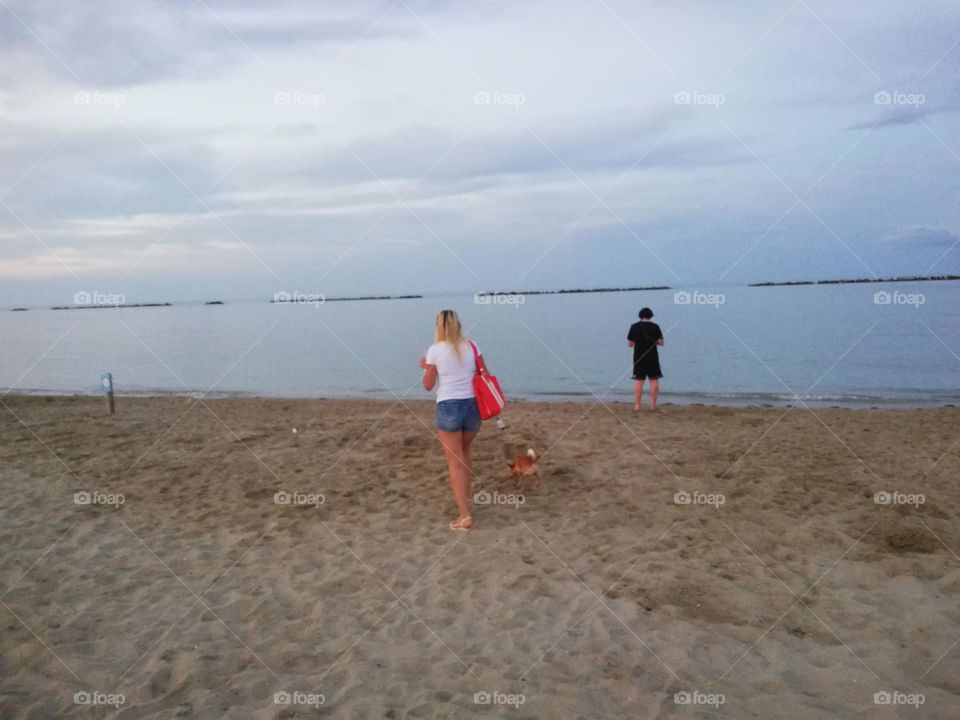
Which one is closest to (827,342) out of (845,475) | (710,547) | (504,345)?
(504,345)

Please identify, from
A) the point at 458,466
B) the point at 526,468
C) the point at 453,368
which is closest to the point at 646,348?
the point at 526,468

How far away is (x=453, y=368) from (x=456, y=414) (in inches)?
15.8

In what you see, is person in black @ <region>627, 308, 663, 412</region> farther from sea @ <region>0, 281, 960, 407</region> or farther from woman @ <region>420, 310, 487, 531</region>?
woman @ <region>420, 310, 487, 531</region>

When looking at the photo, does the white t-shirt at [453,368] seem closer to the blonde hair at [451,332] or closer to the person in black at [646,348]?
the blonde hair at [451,332]

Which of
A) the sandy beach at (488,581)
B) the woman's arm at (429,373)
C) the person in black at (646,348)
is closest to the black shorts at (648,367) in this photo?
the person in black at (646,348)

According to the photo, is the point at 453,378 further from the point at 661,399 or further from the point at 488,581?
the point at 661,399

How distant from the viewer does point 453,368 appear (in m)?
6.13

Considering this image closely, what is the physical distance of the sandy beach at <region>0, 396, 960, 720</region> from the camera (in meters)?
3.96

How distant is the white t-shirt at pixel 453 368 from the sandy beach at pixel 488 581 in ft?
4.30

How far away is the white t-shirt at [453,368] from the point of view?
6.12 m

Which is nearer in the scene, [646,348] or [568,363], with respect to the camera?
[646,348]

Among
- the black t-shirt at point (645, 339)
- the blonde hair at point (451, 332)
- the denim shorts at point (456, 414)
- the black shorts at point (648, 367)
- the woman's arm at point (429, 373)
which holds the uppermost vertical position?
the black t-shirt at point (645, 339)

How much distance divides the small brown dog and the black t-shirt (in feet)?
15.5

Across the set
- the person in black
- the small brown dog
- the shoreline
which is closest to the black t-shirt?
the person in black
